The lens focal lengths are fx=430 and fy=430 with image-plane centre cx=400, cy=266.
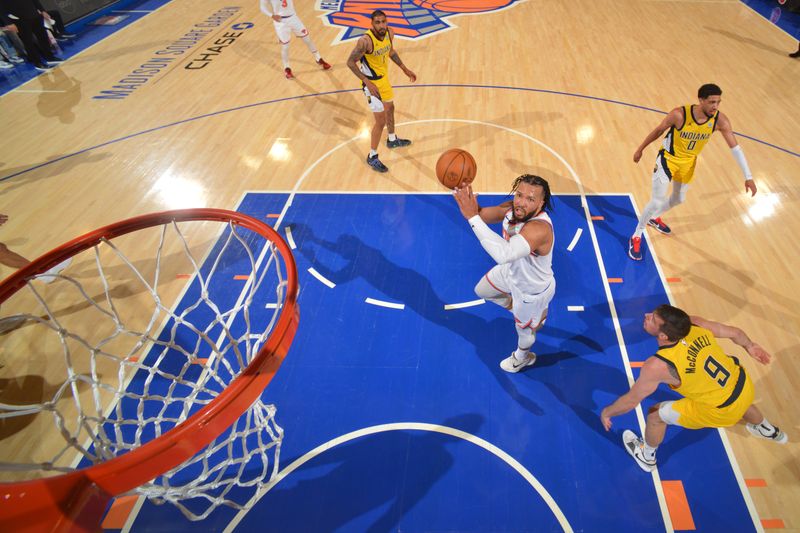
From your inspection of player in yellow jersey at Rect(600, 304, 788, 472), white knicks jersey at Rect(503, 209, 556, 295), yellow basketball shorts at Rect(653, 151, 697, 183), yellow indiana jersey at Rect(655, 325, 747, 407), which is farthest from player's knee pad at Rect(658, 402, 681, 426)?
yellow basketball shorts at Rect(653, 151, 697, 183)

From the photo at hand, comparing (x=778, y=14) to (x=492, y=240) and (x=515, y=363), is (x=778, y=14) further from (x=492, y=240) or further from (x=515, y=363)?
(x=492, y=240)

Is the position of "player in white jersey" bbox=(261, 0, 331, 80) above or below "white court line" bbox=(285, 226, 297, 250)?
above

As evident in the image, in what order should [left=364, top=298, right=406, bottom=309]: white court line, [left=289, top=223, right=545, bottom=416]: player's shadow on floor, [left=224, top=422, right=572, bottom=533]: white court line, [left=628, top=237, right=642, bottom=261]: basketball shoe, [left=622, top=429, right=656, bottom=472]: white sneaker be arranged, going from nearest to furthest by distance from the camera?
[left=224, top=422, right=572, bottom=533]: white court line, [left=622, top=429, right=656, bottom=472]: white sneaker, [left=289, top=223, right=545, bottom=416]: player's shadow on floor, [left=364, top=298, right=406, bottom=309]: white court line, [left=628, top=237, right=642, bottom=261]: basketball shoe

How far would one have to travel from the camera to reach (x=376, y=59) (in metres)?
5.64

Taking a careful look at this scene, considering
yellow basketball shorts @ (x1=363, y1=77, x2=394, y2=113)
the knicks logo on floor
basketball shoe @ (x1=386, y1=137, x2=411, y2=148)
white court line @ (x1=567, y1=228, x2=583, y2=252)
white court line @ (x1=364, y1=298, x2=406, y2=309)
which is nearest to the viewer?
white court line @ (x1=364, y1=298, x2=406, y2=309)

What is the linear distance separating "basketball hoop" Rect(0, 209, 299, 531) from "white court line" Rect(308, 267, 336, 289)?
436mm

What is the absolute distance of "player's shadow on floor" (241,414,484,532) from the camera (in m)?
3.18

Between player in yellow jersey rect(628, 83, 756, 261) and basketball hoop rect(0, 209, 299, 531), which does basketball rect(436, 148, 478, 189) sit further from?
player in yellow jersey rect(628, 83, 756, 261)

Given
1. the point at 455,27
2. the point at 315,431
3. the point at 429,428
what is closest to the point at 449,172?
the point at 429,428

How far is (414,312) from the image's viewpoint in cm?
450

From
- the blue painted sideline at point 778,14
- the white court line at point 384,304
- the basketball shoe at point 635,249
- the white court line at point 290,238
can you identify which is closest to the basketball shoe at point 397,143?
the white court line at point 290,238

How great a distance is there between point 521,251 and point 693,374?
52.5 inches

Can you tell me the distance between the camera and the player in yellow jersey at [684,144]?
4.11m

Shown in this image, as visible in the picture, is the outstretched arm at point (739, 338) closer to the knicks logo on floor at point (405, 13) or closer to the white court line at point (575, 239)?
the white court line at point (575, 239)
